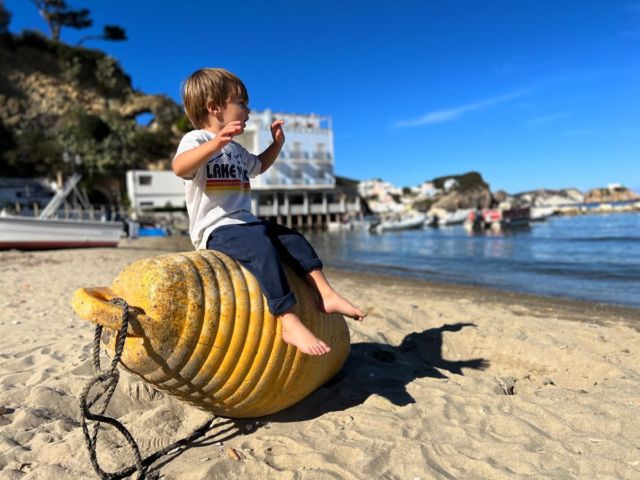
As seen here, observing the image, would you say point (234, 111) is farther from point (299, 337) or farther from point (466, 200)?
point (466, 200)

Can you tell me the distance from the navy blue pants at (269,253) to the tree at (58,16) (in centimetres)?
6865

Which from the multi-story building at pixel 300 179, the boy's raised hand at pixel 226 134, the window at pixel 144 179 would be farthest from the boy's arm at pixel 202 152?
the window at pixel 144 179

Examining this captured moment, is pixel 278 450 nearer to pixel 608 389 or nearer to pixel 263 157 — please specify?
pixel 263 157

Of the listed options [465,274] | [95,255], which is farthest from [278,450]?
[95,255]

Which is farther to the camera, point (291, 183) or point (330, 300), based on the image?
point (291, 183)

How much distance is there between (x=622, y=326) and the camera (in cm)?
657

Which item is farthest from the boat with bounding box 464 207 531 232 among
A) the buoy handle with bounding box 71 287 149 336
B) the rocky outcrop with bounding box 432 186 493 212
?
the buoy handle with bounding box 71 287 149 336

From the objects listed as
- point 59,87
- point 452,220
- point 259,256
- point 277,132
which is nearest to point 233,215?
point 259,256

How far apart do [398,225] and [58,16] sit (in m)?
52.9

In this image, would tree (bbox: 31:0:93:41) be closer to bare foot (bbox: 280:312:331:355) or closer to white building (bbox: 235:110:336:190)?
white building (bbox: 235:110:336:190)

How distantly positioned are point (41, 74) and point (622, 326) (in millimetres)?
61308

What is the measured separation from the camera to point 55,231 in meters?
18.0

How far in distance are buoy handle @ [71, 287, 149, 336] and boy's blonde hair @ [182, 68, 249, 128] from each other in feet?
4.33

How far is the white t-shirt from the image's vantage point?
9.34 ft
